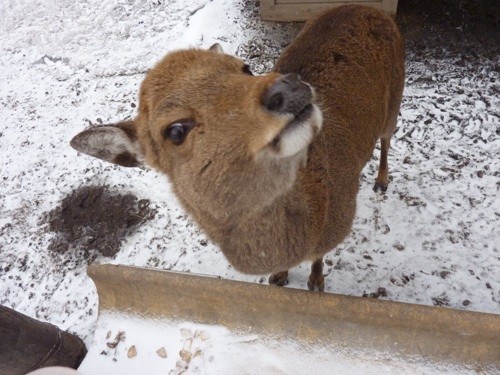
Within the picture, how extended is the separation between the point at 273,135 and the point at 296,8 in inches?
177

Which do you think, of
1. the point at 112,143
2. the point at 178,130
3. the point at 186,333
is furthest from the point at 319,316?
the point at 112,143

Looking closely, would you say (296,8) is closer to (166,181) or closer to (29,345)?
(166,181)

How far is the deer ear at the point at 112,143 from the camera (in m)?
2.35

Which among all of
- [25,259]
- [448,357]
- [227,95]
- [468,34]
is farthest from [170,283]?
[468,34]

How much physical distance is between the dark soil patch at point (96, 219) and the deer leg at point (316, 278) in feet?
6.14

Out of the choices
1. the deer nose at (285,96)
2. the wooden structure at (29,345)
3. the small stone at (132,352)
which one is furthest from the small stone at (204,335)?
the deer nose at (285,96)

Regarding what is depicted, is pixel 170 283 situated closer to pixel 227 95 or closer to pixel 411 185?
pixel 227 95

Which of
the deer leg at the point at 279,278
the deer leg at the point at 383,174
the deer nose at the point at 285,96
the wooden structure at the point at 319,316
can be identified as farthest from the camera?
the deer leg at the point at 383,174

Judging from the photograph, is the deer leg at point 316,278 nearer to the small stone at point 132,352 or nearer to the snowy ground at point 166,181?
the snowy ground at point 166,181

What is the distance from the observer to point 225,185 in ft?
6.63

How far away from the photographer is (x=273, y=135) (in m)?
1.73

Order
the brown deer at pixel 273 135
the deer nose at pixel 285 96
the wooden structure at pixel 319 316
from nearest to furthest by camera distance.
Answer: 1. the deer nose at pixel 285 96
2. the brown deer at pixel 273 135
3. the wooden structure at pixel 319 316

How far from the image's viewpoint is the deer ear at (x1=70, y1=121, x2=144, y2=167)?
2.35 meters

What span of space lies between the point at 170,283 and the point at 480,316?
2022 mm
